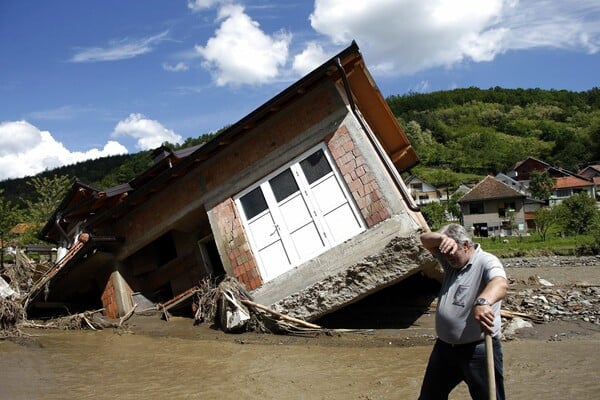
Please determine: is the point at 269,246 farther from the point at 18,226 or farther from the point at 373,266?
the point at 18,226

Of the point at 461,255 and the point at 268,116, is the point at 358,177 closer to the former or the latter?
the point at 268,116

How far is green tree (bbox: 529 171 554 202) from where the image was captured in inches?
2970

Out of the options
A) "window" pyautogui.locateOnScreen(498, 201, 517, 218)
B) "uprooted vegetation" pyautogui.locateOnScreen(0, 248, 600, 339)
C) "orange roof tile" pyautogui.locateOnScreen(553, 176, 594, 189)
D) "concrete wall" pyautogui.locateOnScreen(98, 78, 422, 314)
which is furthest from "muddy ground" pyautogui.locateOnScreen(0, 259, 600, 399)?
"orange roof tile" pyautogui.locateOnScreen(553, 176, 594, 189)

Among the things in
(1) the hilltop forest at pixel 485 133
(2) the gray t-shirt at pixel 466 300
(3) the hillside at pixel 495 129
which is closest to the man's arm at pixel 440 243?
(2) the gray t-shirt at pixel 466 300

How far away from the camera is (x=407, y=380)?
5984 millimetres

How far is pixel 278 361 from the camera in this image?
7223 millimetres

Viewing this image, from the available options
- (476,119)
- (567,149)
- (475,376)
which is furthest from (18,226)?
(476,119)

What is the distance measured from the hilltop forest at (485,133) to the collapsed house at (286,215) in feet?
162

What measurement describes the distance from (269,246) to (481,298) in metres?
7.01

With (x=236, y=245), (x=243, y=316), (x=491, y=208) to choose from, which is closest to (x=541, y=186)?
(x=491, y=208)

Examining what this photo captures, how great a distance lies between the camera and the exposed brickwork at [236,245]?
10.2 metres

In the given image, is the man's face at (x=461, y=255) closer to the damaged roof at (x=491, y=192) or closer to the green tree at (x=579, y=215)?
the green tree at (x=579, y=215)

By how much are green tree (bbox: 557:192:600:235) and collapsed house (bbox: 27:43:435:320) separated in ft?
133

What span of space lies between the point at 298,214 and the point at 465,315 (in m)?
6.51
